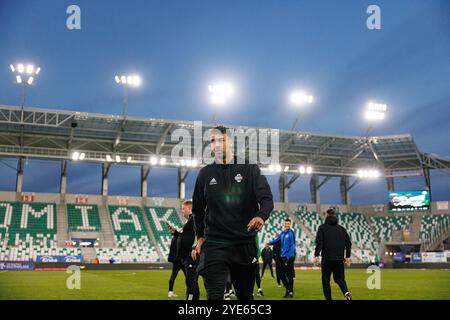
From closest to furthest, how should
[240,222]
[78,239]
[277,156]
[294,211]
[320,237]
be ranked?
[240,222] < [320,237] < [78,239] < [277,156] < [294,211]

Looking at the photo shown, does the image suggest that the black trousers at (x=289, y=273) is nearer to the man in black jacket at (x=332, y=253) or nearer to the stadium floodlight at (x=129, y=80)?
the man in black jacket at (x=332, y=253)

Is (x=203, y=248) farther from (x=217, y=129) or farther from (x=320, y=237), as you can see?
(x=320, y=237)

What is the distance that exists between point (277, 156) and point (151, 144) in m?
13.8

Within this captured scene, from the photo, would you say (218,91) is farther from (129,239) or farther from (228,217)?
(228,217)

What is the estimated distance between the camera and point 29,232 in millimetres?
43000

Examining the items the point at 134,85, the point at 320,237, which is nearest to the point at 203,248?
the point at 320,237

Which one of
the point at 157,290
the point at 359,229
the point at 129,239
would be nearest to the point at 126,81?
the point at 129,239

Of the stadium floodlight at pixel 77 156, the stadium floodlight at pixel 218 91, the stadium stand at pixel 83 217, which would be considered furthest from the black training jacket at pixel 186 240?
the stadium stand at pixel 83 217

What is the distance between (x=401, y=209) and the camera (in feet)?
174

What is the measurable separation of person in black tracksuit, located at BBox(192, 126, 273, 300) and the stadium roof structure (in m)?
36.0

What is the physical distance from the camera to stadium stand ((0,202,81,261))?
40.1 m

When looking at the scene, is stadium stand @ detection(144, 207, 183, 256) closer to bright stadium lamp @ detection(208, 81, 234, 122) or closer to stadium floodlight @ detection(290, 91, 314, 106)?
bright stadium lamp @ detection(208, 81, 234, 122)

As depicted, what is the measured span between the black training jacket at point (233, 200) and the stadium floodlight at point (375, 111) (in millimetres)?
45703

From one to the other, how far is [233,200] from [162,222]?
45.3 meters
